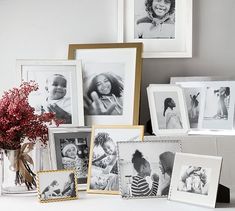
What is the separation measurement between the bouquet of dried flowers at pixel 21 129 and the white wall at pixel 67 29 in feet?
1.21

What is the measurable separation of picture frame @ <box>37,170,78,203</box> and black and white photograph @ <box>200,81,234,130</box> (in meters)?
0.67

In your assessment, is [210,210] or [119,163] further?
[119,163]

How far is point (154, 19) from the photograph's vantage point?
7.68ft

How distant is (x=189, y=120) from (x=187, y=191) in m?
0.51

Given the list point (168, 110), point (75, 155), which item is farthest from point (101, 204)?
point (168, 110)

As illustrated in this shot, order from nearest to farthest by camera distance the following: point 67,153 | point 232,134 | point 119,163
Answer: point 119,163, point 67,153, point 232,134

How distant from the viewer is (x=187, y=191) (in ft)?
5.99

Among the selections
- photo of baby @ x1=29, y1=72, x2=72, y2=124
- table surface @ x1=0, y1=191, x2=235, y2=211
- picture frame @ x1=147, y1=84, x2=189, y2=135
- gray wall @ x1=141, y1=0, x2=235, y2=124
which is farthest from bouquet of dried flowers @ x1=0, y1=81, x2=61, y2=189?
gray wall @ x1=141, y1=0, x2=235, y2=124

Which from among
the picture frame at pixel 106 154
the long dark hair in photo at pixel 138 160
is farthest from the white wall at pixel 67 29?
the long dark hair in photo at pixel 138 160

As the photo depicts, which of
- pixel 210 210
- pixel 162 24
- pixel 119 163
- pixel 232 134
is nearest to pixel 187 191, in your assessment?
pixel 210 210

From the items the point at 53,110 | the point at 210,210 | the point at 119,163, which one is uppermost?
the point at 53,110

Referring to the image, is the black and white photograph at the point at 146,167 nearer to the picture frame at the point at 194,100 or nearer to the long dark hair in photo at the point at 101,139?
the long dark hair in photo at the point at 101,139

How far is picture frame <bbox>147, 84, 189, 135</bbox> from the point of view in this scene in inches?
86.7

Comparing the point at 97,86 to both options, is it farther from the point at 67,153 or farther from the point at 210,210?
the point at 210,210
